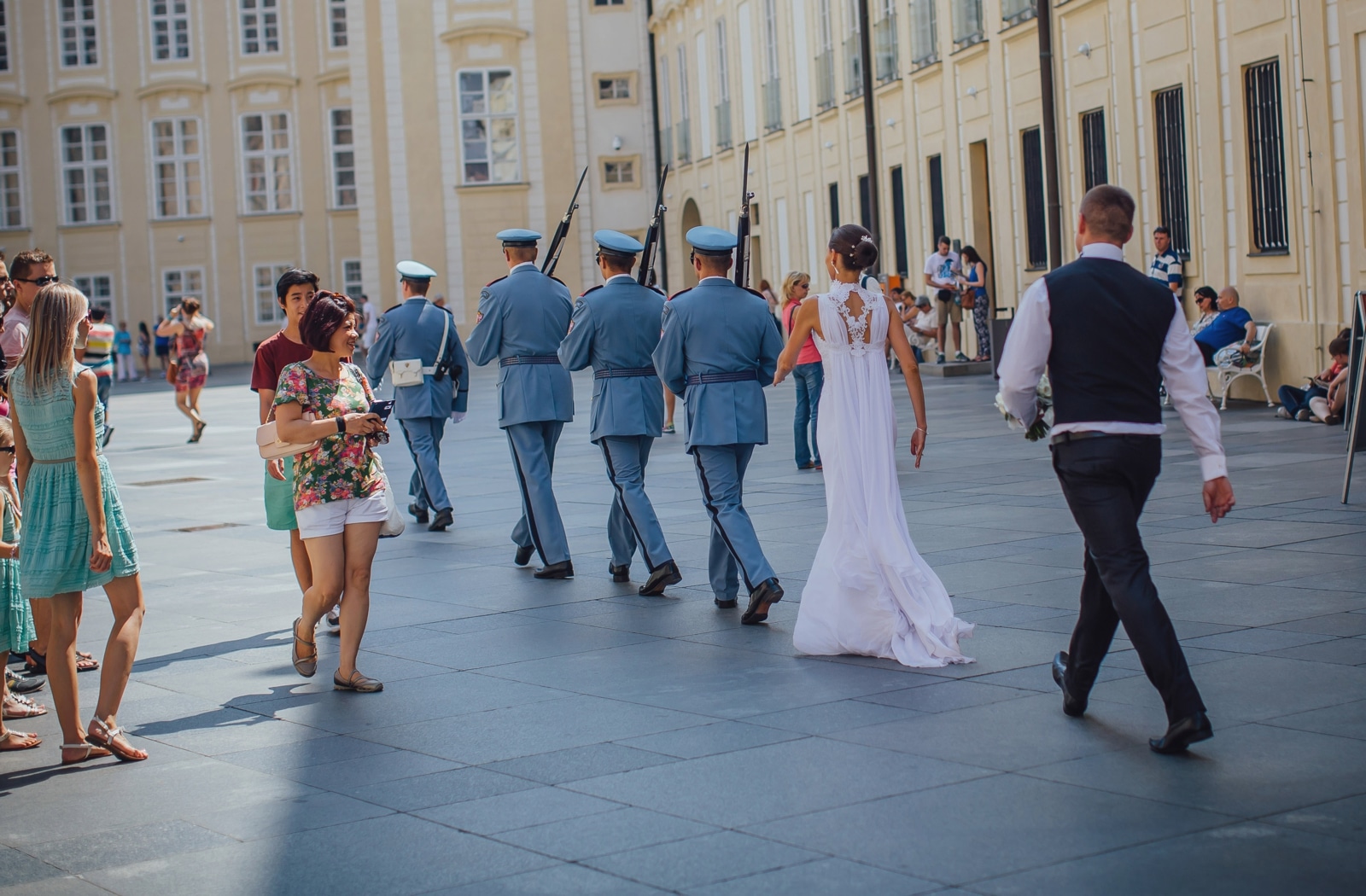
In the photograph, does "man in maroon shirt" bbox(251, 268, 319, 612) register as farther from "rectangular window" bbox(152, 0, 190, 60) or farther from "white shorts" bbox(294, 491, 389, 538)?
"rectangular window" bbox(152, 0, 190, 60)

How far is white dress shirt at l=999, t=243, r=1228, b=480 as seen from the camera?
224 inches

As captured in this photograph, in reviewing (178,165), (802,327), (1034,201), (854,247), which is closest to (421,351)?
(802,327)

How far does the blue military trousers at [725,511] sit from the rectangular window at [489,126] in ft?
137

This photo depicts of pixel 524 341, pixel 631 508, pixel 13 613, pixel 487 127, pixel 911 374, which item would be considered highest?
pixel 487 127

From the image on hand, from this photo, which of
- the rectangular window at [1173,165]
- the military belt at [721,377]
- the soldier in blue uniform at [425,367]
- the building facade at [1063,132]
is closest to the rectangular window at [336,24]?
the building facade at [1063,132]

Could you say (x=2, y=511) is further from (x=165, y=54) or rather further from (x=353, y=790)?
(x=165, y=54)

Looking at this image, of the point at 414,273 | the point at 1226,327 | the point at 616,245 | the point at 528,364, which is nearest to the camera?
the point at 616,245

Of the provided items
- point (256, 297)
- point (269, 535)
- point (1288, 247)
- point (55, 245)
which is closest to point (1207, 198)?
point (1288, 247)

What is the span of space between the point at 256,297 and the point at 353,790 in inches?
2130

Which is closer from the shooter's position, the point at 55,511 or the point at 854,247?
the point at 55,511

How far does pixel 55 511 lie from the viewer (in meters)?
6.35

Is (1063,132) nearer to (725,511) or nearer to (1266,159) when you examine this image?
(1266,159)

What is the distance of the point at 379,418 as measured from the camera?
6957mm

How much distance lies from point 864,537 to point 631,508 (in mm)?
2193
